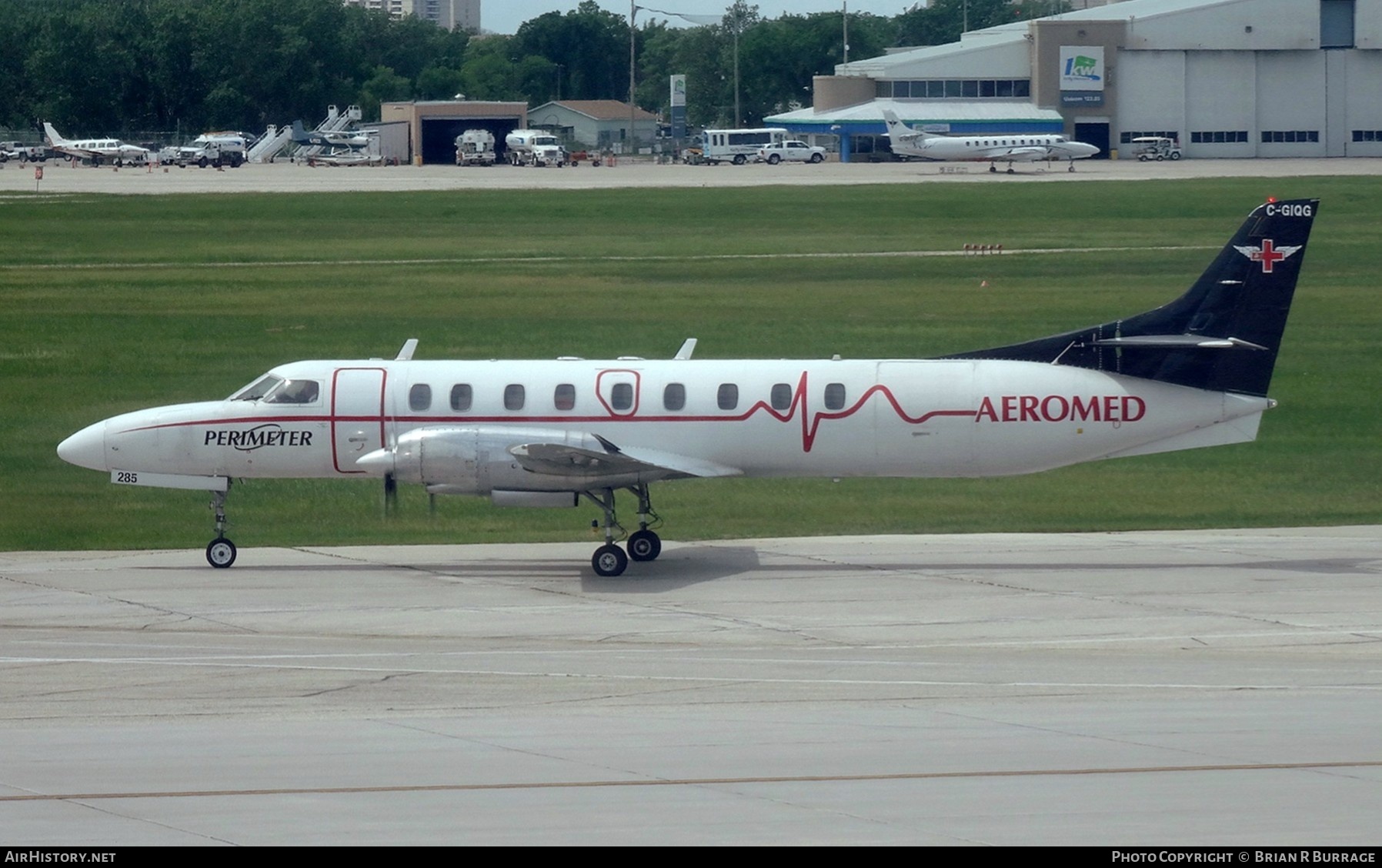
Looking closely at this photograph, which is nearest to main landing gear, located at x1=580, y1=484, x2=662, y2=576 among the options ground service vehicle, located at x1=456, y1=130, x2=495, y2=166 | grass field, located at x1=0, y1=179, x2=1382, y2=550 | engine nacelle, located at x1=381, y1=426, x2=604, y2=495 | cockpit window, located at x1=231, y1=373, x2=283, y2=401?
engine nacelle, located at x1=381, y1=426, x2=604, y2=495

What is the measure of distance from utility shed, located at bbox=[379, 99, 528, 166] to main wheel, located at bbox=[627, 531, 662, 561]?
382 ft

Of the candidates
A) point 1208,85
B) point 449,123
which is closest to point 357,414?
point 449,123

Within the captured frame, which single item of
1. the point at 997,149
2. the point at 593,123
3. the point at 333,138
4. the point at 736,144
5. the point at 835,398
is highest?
the point at 593,123

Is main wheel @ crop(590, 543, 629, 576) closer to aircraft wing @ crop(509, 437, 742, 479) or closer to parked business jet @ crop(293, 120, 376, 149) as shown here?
aircraft wing @ crop(509, 437, 742, 479)

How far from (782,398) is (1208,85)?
404ft

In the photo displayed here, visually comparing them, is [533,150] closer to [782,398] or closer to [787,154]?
[787,154]

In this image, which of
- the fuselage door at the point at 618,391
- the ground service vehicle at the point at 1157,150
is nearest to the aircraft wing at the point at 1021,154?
the ground service vehicle at the point at 1157,150

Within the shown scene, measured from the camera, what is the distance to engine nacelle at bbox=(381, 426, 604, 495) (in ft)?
72.0

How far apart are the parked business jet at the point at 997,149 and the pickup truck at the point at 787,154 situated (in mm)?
14712

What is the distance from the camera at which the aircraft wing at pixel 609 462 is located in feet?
71.2

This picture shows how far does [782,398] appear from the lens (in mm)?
22922

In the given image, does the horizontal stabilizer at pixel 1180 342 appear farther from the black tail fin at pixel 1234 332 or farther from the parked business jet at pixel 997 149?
the parked business jet at pixel 997 149

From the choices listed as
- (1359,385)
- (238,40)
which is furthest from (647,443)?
(238,40)

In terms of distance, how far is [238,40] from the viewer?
167500 millimetres
